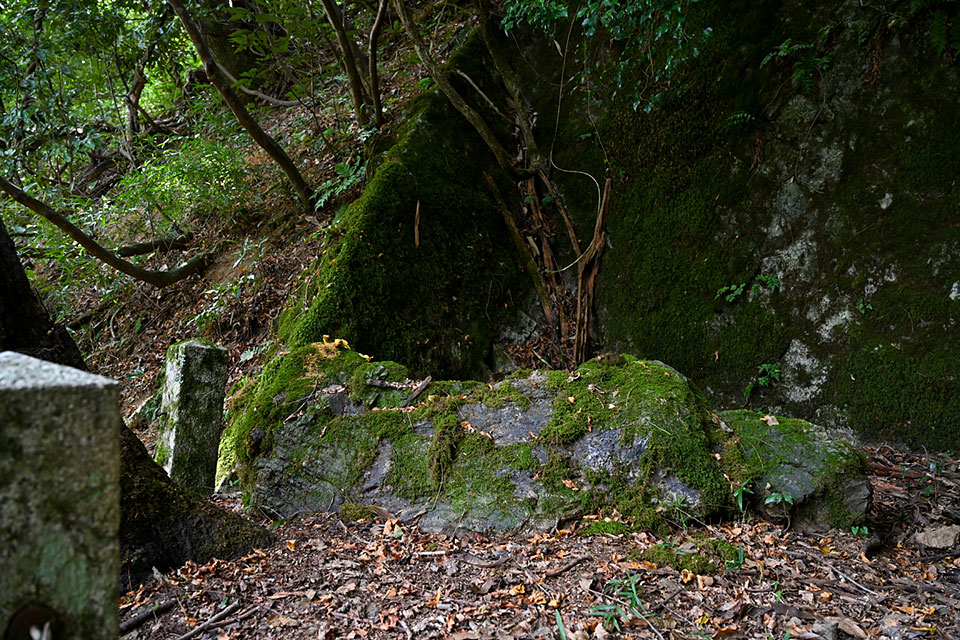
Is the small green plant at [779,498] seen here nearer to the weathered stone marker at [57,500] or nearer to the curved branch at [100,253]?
the weathered stone marker at [57,500]

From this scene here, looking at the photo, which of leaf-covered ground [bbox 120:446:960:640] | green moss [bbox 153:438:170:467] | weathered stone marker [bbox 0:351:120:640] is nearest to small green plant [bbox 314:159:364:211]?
green moss [bbox 153:438:170:467]

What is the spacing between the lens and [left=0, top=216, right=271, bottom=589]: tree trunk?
250cm

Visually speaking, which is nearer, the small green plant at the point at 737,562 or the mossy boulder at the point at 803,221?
the small green plant at the point at 737,562

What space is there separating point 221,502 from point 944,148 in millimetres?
6251

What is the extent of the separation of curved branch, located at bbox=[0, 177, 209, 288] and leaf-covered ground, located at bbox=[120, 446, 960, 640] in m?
3.98

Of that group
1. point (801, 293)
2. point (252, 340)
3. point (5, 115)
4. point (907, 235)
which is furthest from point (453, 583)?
point (5, 115)

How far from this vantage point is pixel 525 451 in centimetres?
333

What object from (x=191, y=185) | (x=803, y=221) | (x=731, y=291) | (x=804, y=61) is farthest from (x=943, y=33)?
(x=191, y=185)

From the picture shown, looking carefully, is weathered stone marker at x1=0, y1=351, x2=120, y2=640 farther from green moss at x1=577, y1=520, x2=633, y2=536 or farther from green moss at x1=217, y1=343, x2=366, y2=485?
green moss at x1=217, y1=343, x2=366, y2=485

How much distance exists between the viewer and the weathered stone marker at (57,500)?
3.00ft

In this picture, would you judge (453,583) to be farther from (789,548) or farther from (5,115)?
(5,115)

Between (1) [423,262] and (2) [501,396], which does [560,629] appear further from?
(1) [423,262]

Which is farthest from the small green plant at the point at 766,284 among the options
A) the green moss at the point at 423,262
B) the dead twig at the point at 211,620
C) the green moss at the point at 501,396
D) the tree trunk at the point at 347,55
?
the dead twig at the point at 211,620

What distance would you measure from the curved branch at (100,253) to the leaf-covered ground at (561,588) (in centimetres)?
398
